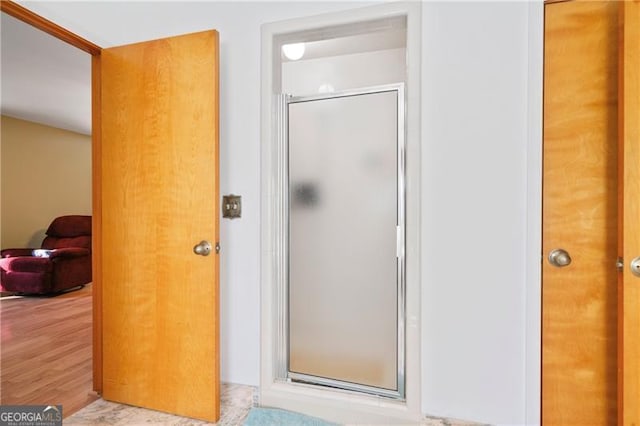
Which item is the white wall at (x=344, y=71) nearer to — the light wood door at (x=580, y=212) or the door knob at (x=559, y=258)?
the light wood door at (x=580, y=212)

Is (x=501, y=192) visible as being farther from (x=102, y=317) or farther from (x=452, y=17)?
(x=102, y=317)

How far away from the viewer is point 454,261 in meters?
1.55

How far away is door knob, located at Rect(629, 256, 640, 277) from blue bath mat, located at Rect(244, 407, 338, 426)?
1.42m

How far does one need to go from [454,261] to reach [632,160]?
76cm

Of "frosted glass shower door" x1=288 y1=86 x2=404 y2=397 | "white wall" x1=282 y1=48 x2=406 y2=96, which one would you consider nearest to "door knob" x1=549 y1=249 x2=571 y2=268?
"frosted glass shower door" x1=288 y1=86 x2=404 y2=397

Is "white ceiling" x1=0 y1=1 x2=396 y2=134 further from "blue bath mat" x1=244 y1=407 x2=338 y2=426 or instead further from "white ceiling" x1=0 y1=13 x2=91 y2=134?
"blue bath mat" x1=244 y1=407 x2=338 y2=426

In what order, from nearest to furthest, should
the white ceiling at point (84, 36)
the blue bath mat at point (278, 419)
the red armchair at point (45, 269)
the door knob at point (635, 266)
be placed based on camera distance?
1. the door knob at point (635, 266)
2. the blue bath mat at point (278, 419)
3. the white ceiling at point (84, 36)
4. the red armchair at point (45, 269)

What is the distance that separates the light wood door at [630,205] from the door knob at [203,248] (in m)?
1.73

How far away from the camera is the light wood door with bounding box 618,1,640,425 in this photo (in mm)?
1240

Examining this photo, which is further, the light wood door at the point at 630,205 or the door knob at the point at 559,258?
the door knob at the point at 559,258

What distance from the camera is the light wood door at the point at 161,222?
1.61 metres

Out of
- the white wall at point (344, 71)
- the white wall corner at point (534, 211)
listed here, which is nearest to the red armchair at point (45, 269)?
the white wall at point (344, 71)

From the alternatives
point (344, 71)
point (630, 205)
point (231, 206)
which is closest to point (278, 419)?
point (231, 206)

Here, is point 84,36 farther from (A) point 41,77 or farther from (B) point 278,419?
(A) point 41,77
